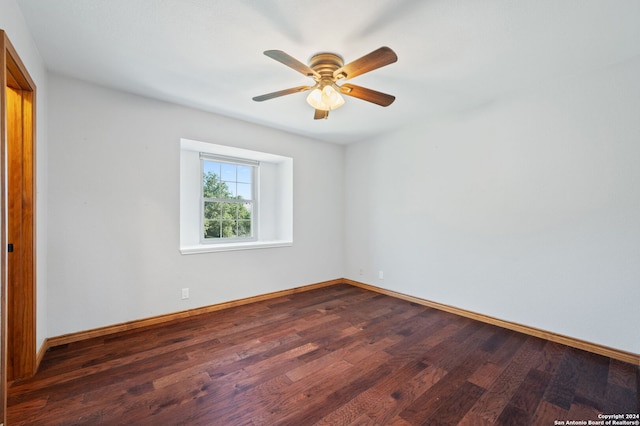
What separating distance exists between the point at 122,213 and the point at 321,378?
2444 millimetres

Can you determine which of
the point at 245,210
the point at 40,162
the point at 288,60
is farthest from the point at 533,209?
the point at 40,162

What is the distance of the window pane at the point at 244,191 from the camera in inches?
161

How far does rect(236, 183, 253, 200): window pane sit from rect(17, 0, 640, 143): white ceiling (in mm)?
1571

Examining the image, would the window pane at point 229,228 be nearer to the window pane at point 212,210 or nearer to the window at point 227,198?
the window at point 227,198

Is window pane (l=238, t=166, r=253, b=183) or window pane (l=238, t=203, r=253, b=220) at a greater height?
window pane (l=238, t=166, r=253, b=183)

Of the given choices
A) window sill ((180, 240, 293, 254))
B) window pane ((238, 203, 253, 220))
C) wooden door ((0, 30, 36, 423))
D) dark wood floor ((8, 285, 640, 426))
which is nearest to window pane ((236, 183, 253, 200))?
window pane ((238, 203, 253, 220))

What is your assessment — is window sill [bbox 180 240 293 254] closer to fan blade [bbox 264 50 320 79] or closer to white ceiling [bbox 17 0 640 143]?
white ceiling [bbox 17 0 640 143]

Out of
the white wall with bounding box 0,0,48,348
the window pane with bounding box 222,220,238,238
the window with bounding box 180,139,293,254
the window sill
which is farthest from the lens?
the window pane with bounding box 222,220,238,238

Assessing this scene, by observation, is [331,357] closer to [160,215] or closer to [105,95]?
Answer: [160,215]

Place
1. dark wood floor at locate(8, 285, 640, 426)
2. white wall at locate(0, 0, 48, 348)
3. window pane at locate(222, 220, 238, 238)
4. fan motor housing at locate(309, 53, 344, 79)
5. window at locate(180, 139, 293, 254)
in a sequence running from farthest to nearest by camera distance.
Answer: window pane at locate(222, 220, 238, 238), window at locate(180, 139, 293, 254), fan motor housing at locate(309, 53, 344, 79), white wall at locate(0, 0, 48, 348), dark wood floor at locate(8, 285, 640, 426)

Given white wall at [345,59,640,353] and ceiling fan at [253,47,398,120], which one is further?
white wall at [345,59,640,353]

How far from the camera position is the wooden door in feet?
5.98

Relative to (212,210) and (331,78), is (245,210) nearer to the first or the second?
(212,210)

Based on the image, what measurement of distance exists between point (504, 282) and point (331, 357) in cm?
202
